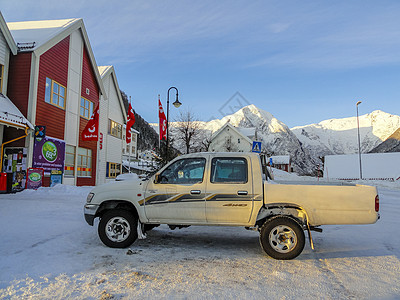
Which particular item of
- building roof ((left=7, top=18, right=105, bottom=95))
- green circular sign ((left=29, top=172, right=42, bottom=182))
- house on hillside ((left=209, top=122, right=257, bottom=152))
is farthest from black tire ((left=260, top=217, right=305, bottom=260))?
house on hillside ((left=209, top=122, right=257, bottom=152))

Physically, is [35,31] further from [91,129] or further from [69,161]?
[69,161]

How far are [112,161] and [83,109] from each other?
6908 mm

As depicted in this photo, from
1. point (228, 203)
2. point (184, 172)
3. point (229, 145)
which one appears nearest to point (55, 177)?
point (184, 172)

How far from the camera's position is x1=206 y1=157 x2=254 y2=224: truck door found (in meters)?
5.62

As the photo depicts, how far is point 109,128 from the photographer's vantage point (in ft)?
91.4

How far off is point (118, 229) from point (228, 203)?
2.20m

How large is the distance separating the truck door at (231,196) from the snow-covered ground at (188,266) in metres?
0.68

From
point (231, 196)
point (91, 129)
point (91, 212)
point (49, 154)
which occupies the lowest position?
point (91, 212)

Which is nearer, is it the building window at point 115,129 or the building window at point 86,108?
the building window at point 86,108

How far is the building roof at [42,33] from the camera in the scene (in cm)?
1711

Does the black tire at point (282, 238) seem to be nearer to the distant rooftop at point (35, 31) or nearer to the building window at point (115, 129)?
the distant rooftop at point (35, 31)

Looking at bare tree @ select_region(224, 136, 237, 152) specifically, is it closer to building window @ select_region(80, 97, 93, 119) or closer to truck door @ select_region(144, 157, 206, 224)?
building window @ select_region(80, 97, 93, 119)

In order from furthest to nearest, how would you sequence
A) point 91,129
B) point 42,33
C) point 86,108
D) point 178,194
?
point 86,108
point 91,129
point 42,33
point 178,194

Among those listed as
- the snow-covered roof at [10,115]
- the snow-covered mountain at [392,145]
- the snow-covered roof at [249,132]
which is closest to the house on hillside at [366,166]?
the snow-covered roof at [249,132]
